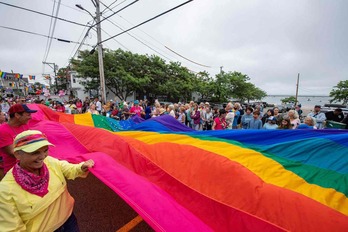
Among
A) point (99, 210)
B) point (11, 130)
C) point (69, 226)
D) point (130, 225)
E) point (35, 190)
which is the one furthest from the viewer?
point (99, 210)

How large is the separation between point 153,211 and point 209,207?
56cm

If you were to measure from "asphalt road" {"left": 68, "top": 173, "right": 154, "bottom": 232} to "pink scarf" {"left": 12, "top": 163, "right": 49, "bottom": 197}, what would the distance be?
5.08 feet

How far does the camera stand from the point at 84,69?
19641 millimetres

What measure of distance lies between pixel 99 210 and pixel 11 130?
169cm

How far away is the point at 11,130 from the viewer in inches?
84.4

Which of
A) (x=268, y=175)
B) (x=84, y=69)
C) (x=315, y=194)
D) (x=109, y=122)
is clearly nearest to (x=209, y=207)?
(x=268, y=175)

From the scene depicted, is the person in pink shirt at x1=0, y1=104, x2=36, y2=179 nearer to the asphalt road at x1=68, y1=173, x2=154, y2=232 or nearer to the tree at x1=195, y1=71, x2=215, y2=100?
the asphalt road at x1=68, y1=173, x2=154, y2=232

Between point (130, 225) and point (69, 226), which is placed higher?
point (69, 226)

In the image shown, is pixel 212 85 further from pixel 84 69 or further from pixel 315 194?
pixel 315 194

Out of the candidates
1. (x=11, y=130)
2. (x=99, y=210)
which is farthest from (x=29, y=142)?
(x=99, y=210)

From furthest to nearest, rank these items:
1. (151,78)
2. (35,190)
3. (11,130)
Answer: (151,78), (11,130), (35,190)

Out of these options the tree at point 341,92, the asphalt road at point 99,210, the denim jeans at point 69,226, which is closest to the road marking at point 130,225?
the asphalt road at point 99,210

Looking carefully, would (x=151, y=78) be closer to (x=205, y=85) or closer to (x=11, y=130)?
(x=205, y=85)

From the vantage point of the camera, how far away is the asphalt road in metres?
2.51
